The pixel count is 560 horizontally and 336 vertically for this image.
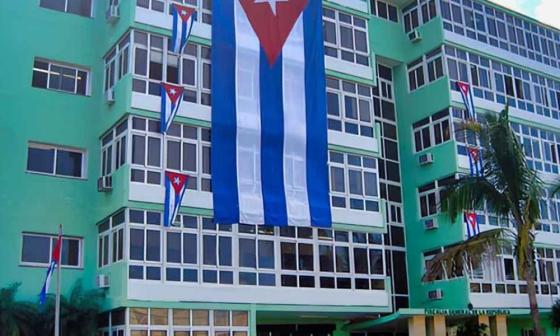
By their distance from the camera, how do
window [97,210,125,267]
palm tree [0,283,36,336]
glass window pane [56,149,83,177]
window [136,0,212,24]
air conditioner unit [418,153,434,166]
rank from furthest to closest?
1. air conditioner unit [418,153,434,166]
2. glass window pane [56,149,83,177]
3. window [136,0,212,24]
4. window [97,210,125,267]
5. palm tree [0,283,36,336]

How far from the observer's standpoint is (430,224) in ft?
88.6

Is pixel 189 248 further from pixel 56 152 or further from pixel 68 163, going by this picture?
pixel 56 152

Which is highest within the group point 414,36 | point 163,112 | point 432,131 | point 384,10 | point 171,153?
point 384,10

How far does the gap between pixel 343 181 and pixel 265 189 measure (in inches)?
116

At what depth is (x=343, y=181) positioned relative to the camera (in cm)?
2377

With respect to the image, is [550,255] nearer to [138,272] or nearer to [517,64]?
[517,64]

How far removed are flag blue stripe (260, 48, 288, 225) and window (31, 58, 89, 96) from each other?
5598 millimetres

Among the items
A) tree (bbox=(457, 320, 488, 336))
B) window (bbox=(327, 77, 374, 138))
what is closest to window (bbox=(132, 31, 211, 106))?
window (bbox=(327, 77, 374, 138))

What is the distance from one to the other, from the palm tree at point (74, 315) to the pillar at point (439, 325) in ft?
33.5

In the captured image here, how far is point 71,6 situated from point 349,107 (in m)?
9.51

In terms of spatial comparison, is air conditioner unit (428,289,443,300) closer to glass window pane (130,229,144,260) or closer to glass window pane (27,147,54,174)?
glass window pane (130,229,144,260)

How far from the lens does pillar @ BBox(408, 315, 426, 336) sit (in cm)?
2298

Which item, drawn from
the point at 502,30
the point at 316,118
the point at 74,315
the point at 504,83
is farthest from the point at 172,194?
the point at 502,30

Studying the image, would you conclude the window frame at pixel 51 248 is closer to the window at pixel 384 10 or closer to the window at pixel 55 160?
the window at pixel 55 160
